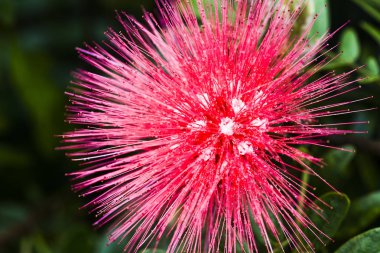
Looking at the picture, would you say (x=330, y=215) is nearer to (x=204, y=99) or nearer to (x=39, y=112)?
(x=204, y=99)

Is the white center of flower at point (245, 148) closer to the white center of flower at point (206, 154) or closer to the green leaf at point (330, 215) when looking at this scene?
the white center of flower at point (206, 154)

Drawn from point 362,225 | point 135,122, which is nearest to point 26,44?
point 135,122

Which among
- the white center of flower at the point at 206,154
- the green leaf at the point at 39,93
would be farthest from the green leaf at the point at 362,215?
the green leaf at the point at 39,93

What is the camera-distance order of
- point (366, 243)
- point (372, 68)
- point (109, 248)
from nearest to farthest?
point (366, 243)
point (372, 68)
point (109, 248)

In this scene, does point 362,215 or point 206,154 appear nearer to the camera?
point 206,154

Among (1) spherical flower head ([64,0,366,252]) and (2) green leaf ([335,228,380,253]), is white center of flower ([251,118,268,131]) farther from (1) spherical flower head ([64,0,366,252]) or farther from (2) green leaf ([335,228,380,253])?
(2) green leaf ([335,228,380,253])

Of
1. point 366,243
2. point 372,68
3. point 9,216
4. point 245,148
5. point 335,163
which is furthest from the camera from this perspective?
point 9,216

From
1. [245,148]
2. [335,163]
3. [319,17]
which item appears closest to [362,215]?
[335,163]
